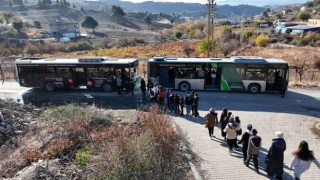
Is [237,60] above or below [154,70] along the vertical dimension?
above

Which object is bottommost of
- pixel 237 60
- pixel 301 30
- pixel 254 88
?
pixel 254 88

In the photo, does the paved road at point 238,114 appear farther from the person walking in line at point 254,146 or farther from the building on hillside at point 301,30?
the building on hillside at point 301,30

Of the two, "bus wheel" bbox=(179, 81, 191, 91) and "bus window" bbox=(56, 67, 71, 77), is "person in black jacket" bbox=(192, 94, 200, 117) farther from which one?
"bus window" bbox=(56, 67, 71, 77)

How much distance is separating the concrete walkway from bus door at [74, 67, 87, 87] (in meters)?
8.12

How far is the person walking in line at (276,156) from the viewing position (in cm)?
945

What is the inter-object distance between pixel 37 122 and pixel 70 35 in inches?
3590

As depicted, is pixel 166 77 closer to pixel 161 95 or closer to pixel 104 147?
pixel 161 95

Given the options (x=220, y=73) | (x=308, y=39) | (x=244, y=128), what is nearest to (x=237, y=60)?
(x=220, y=73)

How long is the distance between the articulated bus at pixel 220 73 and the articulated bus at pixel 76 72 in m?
2.03

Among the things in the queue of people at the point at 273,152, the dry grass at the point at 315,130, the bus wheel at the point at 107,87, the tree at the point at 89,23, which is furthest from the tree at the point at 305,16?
the queue of people at the point at 273,152

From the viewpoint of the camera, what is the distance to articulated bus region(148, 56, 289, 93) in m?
21.3

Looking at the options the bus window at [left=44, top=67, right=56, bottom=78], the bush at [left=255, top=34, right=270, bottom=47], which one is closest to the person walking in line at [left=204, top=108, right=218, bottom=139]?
the bus window at [left=44, top=67, right=56, bottom=78]

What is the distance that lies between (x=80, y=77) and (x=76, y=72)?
43cm

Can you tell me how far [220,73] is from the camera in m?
22.0
